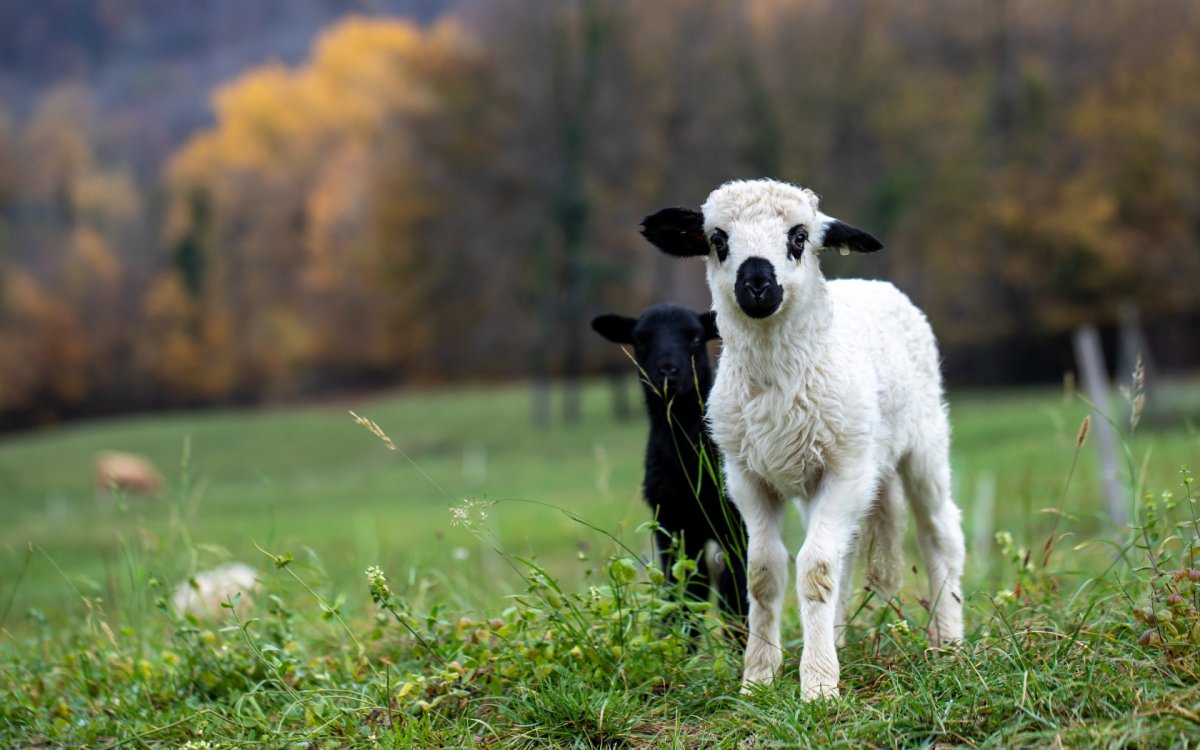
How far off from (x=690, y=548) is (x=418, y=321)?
160ft

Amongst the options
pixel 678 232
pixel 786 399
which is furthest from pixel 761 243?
pixel 786 399

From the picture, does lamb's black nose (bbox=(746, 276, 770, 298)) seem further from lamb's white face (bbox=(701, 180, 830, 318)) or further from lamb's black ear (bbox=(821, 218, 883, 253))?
lamb's black ear (bbox=(821, 218, 883, 253))

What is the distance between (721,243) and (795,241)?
29 cm

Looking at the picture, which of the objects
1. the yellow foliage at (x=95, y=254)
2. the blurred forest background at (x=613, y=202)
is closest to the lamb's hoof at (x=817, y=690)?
the blurred forest background at (x=613, y=202)

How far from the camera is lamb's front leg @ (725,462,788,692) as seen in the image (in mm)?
4270

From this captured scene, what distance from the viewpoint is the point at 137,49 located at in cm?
7888

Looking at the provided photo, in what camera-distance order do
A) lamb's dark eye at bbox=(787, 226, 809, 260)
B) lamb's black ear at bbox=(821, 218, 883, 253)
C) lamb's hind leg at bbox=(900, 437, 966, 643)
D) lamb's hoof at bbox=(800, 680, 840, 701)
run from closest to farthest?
lamb's hoof at bbox=(800, 680, 840, 701) → lamb's dark eye at bbox=(787, 226, 809, 260) → lamb's black ear at bbox=(821, 218, 883, 253) → lamb's hind leg at bbox=(900, 437, 966, 643)

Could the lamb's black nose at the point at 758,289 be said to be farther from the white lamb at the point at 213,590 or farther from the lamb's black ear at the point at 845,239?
the white lamb at the point at 213,590

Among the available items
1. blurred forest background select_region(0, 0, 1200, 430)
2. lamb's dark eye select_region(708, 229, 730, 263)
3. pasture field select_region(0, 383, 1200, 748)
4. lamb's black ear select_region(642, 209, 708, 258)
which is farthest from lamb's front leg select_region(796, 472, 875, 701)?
blurred forest background select_region(0, 0, 1200, 430)

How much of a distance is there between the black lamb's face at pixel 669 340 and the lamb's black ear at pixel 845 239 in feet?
3.44

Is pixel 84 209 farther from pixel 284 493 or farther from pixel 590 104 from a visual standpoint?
pixel 284 493

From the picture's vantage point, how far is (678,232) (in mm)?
4426

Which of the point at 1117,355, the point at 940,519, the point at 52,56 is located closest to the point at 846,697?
the point at 940,519

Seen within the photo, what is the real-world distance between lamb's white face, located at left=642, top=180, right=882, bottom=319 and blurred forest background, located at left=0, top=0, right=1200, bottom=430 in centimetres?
3164
